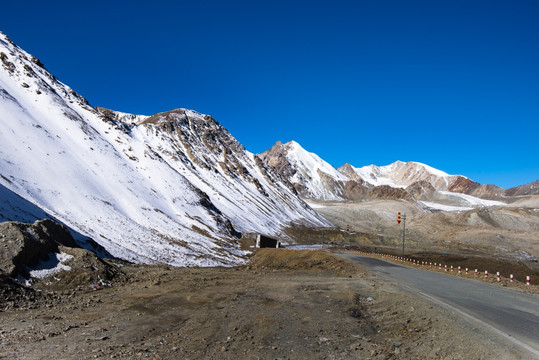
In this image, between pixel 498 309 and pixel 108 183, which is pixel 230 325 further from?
pixel 108 183

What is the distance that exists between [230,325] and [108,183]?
50692mm

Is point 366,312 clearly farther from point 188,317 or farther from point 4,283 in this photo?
point 4,283

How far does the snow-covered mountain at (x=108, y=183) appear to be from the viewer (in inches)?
1547

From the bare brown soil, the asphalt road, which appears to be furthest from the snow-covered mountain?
the asphalt road

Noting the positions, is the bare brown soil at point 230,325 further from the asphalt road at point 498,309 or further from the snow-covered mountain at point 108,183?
the snow-covered mountain at point 108,183

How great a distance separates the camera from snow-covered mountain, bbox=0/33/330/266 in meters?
39.3

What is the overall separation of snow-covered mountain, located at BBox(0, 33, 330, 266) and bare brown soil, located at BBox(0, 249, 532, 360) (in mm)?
16390

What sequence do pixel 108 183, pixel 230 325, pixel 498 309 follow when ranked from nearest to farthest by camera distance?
pixel 230 325, pixel 498 309, pixel 108 183

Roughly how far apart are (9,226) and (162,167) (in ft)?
207

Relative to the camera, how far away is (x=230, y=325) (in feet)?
37.7

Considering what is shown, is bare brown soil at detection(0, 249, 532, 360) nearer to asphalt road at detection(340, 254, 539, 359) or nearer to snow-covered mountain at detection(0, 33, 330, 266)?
asphalt road at detection(340, 254, 539, 359)

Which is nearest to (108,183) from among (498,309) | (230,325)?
(230,325)

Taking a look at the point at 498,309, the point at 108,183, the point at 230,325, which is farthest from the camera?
the point at 108,183

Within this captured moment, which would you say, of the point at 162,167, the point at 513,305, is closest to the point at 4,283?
the point at 513,305
